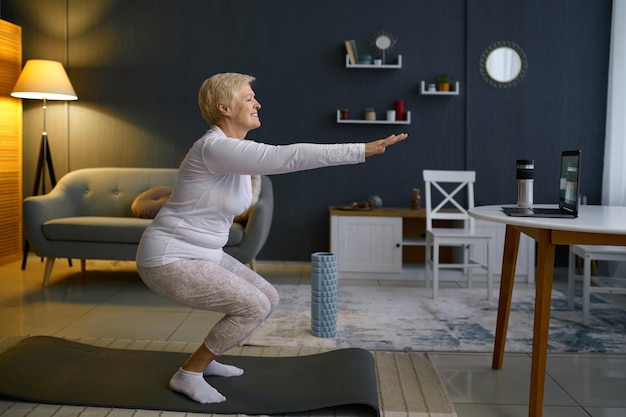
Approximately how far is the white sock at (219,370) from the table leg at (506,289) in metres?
1.17

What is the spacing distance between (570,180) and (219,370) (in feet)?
5.38

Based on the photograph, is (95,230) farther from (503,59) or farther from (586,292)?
(503,59)

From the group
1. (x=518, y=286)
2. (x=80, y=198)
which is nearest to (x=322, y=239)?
(x=518, y=286)

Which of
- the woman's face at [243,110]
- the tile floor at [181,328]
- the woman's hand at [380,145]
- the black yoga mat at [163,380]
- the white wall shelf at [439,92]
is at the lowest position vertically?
the tile floor at [181,328]

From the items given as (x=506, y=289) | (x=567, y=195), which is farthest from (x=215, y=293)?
Result: (x=567, y=195)

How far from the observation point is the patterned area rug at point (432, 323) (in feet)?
11.0

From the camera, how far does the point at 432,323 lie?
3773 mm

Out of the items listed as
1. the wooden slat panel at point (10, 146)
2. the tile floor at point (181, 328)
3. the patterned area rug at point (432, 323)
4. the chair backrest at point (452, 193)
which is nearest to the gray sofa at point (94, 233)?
the tile floor at point (181, 328)

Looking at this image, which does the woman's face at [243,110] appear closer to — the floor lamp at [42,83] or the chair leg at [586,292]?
the chair leg at [586,292]

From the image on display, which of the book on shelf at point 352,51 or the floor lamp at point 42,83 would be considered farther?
the book on shelf at point 352,51

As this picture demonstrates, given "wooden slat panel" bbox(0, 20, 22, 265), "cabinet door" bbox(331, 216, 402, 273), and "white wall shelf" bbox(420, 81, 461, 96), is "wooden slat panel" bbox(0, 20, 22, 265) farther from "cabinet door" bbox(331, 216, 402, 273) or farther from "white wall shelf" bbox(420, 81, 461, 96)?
"white wall shelf" bbox(420, 81, 461, 96)

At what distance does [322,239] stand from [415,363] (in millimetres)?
2692

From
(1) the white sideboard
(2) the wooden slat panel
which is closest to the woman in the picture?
(1) the white sideboard

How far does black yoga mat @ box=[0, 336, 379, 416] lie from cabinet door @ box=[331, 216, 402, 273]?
2056 mm
